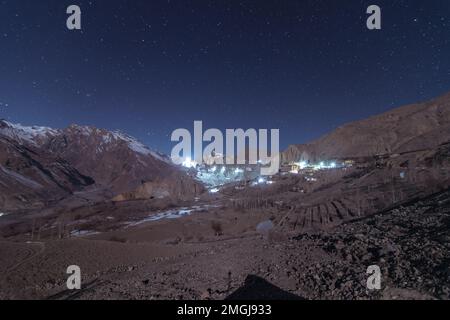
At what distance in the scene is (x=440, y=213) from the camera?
53.3 ft

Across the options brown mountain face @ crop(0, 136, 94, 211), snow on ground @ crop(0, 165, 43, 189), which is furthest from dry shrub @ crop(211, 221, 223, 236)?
snow on ground @ crop(0, 165, 43, 189)

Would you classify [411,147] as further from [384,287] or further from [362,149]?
[384,287]

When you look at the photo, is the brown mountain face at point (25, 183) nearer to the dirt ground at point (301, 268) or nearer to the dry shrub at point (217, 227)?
the dry shrub at point (217, 227)

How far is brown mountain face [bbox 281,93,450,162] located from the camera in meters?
102

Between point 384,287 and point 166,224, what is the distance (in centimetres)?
→ 3950

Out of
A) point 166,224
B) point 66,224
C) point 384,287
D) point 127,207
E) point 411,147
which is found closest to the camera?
point 384,287

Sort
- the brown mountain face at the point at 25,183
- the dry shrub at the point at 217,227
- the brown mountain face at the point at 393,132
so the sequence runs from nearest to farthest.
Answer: the dry shrub at the point at 217,227, the brown mountain face at the point at 393,132, the brown mountain face at the point at 25,183

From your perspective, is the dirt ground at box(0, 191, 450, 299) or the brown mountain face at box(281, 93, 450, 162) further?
the brown mountain face at box(281, 93, 450, 162)

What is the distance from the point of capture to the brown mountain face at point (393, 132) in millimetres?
102031

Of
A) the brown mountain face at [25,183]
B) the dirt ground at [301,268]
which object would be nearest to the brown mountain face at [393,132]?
the dirt ground at [301,268]

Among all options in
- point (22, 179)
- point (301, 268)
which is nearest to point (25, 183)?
point (22, 179)

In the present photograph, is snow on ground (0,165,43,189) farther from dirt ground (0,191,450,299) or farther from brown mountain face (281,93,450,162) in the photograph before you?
dirt ground (0,191,450,299)
